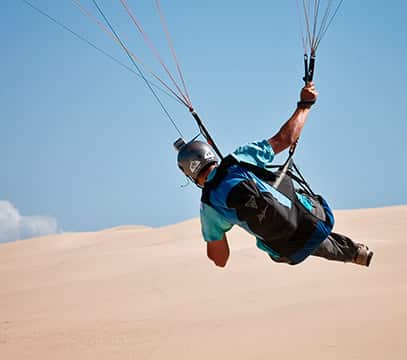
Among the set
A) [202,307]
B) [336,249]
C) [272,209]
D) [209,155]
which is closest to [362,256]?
[336,249]

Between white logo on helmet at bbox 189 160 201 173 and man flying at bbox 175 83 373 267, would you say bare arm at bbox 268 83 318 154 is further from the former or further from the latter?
white logo on helmet at bbox 189 160 201 173

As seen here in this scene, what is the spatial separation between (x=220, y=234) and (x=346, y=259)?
3.23 feet

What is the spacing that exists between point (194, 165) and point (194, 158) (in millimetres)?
44

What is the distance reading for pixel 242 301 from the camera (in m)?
9.95

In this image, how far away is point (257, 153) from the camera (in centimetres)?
401

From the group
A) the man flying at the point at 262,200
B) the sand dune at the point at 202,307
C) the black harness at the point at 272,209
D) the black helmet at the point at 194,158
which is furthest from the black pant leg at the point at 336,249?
the sand dune at the point at 202,307

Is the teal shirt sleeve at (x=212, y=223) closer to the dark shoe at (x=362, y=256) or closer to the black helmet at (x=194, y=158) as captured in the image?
the black helmet at (x=194, y=158)

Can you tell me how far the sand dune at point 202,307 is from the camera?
7.38 meters

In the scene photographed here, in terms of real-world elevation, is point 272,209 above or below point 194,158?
below

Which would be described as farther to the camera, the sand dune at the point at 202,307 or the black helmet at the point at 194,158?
the sand dune at the point at 202,307

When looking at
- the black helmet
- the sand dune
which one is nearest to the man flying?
the black helmet

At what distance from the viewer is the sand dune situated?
7375mm

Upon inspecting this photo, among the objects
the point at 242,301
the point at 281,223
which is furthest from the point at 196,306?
the point at 281,223

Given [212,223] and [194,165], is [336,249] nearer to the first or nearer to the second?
→ [212,223]
